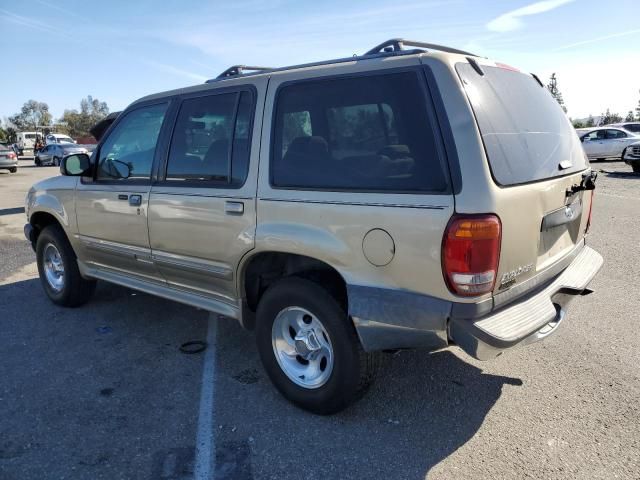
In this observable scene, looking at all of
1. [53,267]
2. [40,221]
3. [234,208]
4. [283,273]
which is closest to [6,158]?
[40,221]

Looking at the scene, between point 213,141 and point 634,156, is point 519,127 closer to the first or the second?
point 213,141

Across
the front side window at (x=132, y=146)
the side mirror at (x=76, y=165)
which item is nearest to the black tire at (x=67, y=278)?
the side mirror at (x=76, y=165)

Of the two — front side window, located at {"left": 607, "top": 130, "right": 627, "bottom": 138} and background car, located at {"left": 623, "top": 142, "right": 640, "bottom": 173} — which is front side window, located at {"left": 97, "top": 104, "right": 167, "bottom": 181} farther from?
front side window, located at {"left": 607, "top": 130, "right": 627, "bottom": 138}

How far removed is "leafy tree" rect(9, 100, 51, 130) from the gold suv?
105516mm

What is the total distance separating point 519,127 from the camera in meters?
Answer: 2.76

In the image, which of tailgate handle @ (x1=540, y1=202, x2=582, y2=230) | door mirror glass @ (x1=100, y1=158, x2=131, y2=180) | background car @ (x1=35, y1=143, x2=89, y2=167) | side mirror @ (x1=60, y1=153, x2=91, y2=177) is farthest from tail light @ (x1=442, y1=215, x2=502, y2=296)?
background car @ (x1=35, y1=143, x2=89, y2=167)

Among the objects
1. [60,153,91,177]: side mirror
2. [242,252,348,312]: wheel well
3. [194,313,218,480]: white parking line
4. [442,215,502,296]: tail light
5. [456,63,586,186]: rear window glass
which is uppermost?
[456,63,586,186]: rear window glass

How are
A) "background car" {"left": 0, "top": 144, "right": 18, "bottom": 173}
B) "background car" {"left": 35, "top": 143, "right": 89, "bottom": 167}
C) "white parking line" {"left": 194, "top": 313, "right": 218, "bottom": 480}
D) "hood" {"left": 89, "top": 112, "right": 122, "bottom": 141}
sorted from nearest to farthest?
1. "white parking line" {"left": 194, "top": 313, "right": 218, "bottom": 480}
2. "hood" {"left": 89, "top": 112, "right": 122, "bottom": 141}
3. "background car" {"left": 0, "top": 144, "right": 18, "bottom": 173}
4. "background car" {"left": 35, "top": 143, "right": 89, "bottom": 167}

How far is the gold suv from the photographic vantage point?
2424 millimetres

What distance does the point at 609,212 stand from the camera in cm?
977

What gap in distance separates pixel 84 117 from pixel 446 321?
114 metres

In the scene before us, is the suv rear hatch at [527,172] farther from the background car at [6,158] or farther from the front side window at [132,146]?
the background car at [6,158]

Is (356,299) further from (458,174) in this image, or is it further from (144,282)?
(144,282)

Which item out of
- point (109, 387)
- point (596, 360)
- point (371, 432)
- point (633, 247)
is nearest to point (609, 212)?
point (633, 247)
